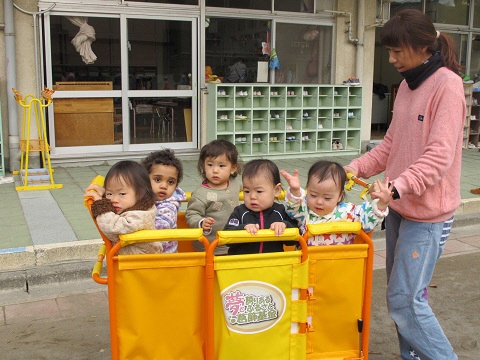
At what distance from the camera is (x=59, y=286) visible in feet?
15.6

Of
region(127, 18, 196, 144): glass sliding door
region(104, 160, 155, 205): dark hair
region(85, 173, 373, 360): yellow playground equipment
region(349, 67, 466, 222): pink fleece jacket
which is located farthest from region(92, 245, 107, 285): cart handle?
region(127, 18, 196, 144): glass sliding door

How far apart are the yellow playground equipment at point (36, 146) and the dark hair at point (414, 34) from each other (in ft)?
18.8

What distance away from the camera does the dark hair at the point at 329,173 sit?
119 inches

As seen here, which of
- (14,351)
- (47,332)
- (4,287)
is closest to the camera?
(14,351)

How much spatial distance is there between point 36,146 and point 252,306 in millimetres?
6165

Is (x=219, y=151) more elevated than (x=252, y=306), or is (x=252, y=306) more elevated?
(x=219, y=151)

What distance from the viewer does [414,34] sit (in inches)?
107

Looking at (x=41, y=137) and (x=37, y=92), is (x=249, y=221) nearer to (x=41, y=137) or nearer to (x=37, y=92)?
(x=41, y=137)

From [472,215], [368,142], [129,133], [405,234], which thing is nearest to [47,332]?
[405,234]

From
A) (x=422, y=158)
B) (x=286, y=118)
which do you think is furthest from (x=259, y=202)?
(x=286, y=118)

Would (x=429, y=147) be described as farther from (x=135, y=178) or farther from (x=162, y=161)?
(x=162, y=161)

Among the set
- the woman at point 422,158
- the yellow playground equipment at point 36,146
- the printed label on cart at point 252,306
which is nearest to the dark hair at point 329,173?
the woman at point 422,158

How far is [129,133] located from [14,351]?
20.1 feet

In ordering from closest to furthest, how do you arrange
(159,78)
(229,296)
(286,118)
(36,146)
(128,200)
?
(229,296) → (128,200) → (36,146) → (159,78) → (286,118)
